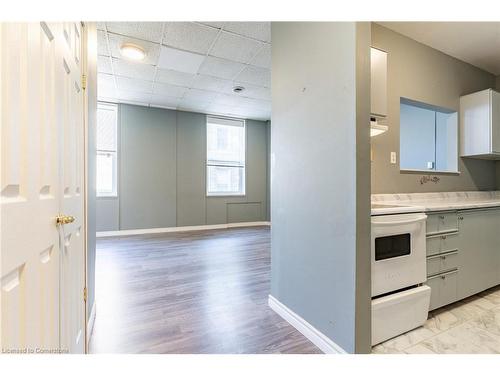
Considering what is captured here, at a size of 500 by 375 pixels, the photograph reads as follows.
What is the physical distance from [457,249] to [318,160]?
4.92ft

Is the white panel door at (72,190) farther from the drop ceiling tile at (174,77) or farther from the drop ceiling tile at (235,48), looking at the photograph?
the drop ceiling tile at (174,77)

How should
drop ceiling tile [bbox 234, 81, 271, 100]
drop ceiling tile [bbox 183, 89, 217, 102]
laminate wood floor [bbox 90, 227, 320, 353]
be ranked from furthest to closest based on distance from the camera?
1. drop ceiling tile [bbox 183, 89, 217, 102]
2. drop ceiling tile [bbox 234, 81, 271, 100]
3. laminate wood floor [bbox 90, 227, 320, 353]

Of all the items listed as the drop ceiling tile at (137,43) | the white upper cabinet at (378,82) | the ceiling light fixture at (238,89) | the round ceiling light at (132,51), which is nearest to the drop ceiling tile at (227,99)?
the ceiling light fixture at (238,89)

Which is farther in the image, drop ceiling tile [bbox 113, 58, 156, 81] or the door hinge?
drop ceiling tile [bbox 113, 58, 156, 81]

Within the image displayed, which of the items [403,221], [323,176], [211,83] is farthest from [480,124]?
[211,83]

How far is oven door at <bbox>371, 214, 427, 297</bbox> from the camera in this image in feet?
4.75

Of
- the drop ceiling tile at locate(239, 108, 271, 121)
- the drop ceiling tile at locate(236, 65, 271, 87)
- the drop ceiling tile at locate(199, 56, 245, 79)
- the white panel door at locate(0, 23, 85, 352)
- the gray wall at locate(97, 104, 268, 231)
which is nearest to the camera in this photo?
the white panel door at locate(0, 23, 85, 352)

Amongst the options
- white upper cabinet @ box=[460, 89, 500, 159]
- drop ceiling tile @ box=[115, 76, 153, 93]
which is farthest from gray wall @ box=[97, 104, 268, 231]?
white upper cabinet @ box=[460, 89, 500, 159]

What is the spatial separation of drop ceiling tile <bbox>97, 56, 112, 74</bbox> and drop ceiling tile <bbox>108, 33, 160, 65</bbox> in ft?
0.60

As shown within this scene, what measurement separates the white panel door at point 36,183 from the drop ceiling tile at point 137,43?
1.95 meters

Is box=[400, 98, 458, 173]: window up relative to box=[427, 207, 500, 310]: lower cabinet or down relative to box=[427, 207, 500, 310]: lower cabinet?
up

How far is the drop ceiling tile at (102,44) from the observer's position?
2578 mm

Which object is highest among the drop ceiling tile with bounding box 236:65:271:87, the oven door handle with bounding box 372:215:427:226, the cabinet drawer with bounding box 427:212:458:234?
the drop ceiling tile with bounding box 236:65:271:87

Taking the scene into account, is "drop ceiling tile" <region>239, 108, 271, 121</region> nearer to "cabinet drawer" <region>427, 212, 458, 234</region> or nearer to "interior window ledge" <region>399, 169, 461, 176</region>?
"interior window ledge" <region>399, 169, 461, 176</region>
